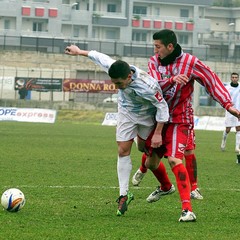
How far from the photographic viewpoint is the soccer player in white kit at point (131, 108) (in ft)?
31.0

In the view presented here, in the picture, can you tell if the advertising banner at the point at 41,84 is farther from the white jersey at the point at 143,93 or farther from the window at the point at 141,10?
the window at the point at 141,10

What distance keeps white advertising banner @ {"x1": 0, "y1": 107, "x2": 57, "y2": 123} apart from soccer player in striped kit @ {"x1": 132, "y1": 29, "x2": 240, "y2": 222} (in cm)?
3284

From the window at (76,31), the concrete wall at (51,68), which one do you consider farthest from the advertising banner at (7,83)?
the window at (76,31)

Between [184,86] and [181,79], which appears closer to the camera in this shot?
[181,79]

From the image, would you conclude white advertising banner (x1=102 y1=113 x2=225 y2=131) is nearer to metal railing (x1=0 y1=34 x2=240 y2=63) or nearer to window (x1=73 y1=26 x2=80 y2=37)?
metal railing (x1=0 y1=34 x2=240 y2=63)

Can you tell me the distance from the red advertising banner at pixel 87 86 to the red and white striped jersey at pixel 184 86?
45835 mm

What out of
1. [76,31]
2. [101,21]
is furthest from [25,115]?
[101,21]

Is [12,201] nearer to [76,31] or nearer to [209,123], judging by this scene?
[209,123]

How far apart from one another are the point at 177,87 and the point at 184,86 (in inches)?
3.6

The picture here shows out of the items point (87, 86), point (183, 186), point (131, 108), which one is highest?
point (131, 108)

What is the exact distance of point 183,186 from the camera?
9.45 metres

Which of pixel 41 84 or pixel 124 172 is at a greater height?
pixel 124 172

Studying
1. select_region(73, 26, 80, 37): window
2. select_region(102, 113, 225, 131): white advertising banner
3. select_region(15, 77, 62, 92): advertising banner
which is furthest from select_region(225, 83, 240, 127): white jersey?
select_region(73, 26, 80, 37): window

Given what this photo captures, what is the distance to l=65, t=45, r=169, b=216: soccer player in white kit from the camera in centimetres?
945
